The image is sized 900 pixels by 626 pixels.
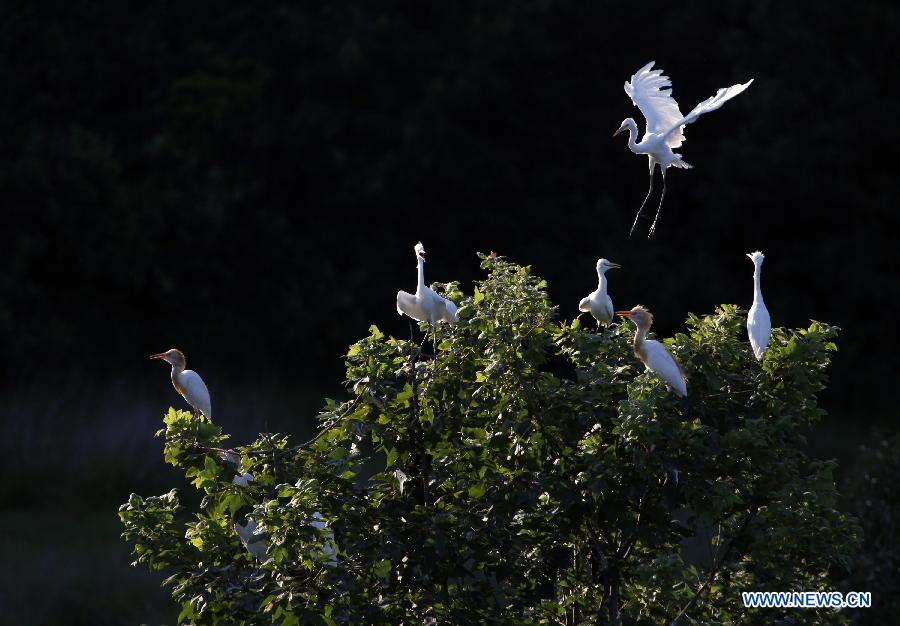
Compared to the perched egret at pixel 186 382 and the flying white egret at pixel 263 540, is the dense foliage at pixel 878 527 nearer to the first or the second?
the perched egret at pixel 186 382

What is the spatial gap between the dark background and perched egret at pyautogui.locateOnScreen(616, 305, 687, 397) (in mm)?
10079

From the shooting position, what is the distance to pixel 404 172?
1723 cm

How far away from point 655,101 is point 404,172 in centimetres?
1020

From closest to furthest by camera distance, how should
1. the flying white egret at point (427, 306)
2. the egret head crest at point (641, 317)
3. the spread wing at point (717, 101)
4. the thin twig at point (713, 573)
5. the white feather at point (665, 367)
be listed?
the white feather at point (665, 367) < the thin twig at point (713, 573) < the spread wing at point (717, 101) < the egret head crest at point (641, 317) < the flying white egret at point (427, 306)

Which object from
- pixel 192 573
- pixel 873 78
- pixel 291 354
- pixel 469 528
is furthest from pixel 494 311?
pixel 873 78

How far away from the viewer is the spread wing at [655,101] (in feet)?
23.4

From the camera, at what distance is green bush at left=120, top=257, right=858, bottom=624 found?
4965 mm

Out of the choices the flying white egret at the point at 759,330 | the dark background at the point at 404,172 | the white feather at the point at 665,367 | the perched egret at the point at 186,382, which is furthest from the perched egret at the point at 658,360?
the dark background at the point at 404,172

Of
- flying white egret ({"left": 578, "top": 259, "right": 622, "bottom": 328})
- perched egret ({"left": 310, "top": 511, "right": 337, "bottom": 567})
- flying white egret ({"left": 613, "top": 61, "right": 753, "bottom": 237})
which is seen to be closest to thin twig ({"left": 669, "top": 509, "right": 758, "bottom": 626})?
perched egret ({"left": 310, "top": 511, "right": 337, "bottom": 567})

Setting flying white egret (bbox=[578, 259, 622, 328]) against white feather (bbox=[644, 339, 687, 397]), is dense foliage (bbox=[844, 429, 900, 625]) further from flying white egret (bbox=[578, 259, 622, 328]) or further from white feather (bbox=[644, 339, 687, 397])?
white feather (bbox=[644, 339, 687, 397])

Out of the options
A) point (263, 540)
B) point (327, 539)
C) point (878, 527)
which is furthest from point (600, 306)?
point (878, 527)

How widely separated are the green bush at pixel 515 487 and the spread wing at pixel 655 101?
1.95 m

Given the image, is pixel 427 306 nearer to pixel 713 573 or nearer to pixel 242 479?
pixel 242 479

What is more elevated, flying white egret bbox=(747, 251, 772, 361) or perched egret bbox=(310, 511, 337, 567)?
flying white egret bbox=(747, 251, 772, 361)
